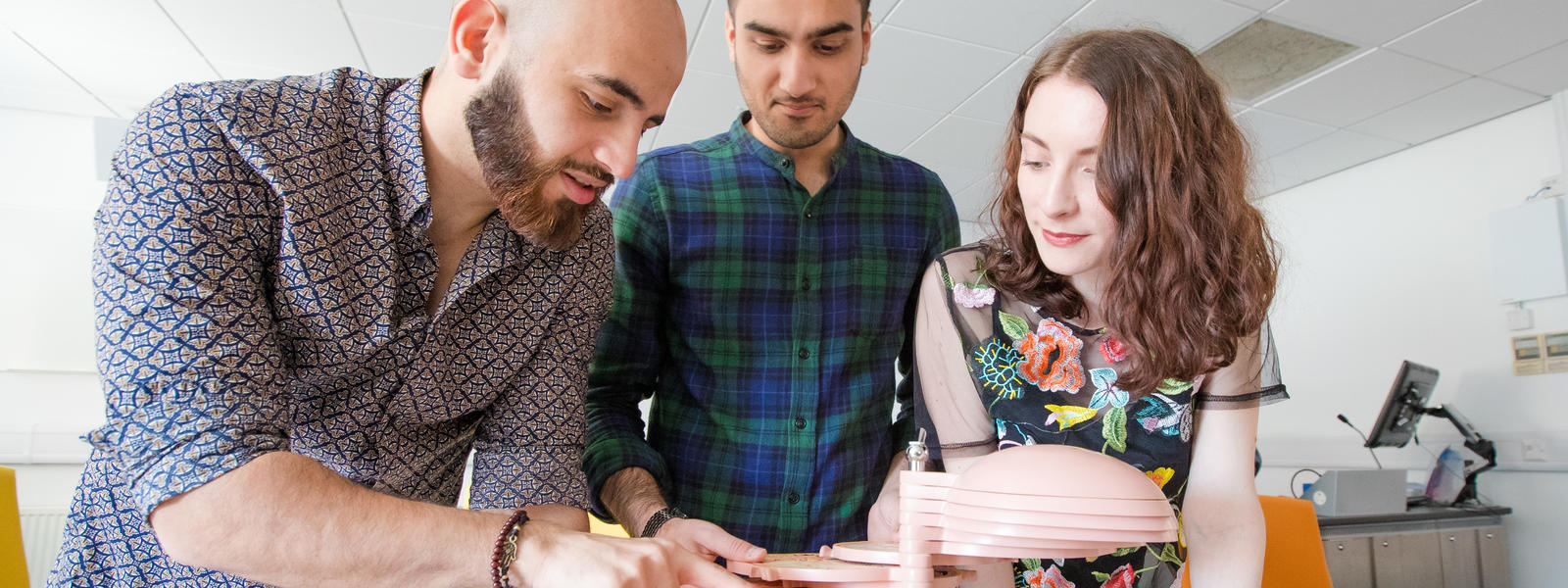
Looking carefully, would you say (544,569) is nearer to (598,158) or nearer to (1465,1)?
(598,158)

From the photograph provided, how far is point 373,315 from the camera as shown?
1.07 metres

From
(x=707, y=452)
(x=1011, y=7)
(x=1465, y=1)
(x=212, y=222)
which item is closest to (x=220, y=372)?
(x=212, y=222)

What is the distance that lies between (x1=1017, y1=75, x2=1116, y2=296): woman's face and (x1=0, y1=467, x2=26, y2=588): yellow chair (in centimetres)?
226

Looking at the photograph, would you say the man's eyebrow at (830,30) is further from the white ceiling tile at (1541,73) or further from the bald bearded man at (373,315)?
the white ceiling tile at (1541,73)

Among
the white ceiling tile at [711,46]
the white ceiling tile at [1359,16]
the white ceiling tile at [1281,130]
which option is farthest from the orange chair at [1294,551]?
the white ceiling tile at [1281,130]

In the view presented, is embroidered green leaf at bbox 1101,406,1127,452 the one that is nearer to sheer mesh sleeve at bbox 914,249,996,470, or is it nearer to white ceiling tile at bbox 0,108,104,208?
sheer mesh sleeve at bbox 914,249,996,470

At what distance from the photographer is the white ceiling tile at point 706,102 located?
465cm

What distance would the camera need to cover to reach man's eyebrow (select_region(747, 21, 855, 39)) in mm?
1468

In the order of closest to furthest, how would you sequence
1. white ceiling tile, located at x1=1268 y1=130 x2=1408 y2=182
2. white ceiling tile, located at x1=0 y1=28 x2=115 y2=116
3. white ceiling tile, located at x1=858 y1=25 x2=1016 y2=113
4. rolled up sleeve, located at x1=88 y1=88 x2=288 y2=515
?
rolled up sleeve, located at x1=88 y1=88 x2=288 y2=515
white ceiling tile, located at x1=858 y1=25 x2=1016 y2=113
white ceiling tile, located at x1=0 y1=28 x2=115 y2=116
white ceiling tile, located at x1=1268 y1=130 x2=1408 y2=182

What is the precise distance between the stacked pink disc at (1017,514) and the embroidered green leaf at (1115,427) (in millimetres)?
480

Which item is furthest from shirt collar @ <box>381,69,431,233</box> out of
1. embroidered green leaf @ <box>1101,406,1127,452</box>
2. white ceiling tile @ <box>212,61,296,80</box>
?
white ceiling tile @ <box>212,61,296,80</box>

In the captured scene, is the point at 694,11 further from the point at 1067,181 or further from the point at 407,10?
the point at 1067,181

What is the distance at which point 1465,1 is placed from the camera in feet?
12.7

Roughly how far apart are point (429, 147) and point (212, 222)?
314 millimetres
